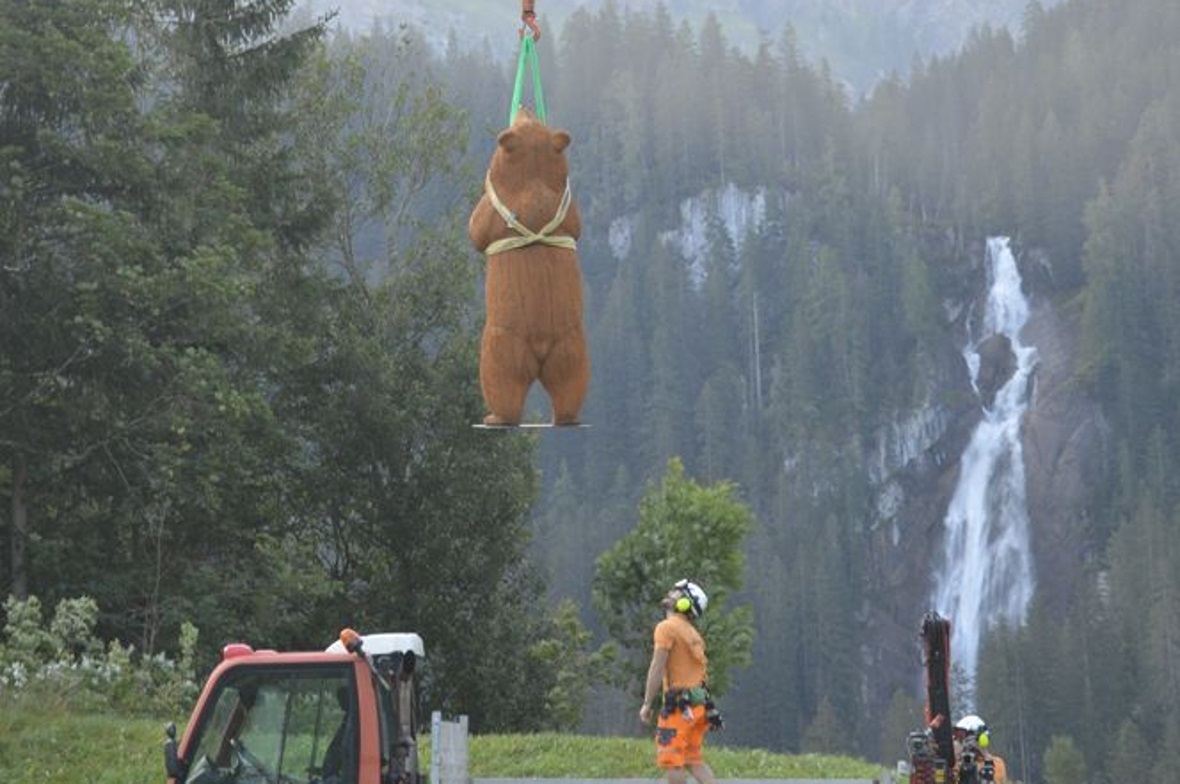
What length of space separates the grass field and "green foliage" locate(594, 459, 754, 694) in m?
20.6

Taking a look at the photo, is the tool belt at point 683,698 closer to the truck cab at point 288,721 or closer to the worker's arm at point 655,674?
the worker's arm at point 655,674

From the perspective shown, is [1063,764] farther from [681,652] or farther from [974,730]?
[681,652]

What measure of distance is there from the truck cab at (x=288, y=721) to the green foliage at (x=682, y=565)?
3118 centimetres

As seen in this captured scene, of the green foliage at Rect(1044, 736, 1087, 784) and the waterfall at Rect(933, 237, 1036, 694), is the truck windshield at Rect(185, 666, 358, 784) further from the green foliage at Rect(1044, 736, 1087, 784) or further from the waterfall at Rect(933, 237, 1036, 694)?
the waterfall at Rect(933, 237, 1036, 694)

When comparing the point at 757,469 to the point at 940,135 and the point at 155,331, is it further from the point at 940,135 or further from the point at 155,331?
the point at 155,331

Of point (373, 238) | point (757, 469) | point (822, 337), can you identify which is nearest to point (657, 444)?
point (757, 469)

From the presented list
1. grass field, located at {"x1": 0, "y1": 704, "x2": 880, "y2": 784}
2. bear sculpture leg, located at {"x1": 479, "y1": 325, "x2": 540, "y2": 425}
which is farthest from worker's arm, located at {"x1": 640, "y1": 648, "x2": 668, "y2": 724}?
grass field, located at {"x1": 0, "y1": 704, "x2": 880, "y2": 784}

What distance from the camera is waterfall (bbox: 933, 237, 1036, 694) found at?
10825cm

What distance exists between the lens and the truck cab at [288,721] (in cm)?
891

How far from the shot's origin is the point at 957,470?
13375cm

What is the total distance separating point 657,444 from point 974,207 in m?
37.1

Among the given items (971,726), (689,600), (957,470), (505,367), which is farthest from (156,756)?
(957,470)

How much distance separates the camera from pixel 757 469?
137875 millimetres

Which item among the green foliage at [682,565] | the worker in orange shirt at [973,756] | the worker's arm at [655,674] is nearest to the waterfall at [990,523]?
the green foliage at [682,565]
